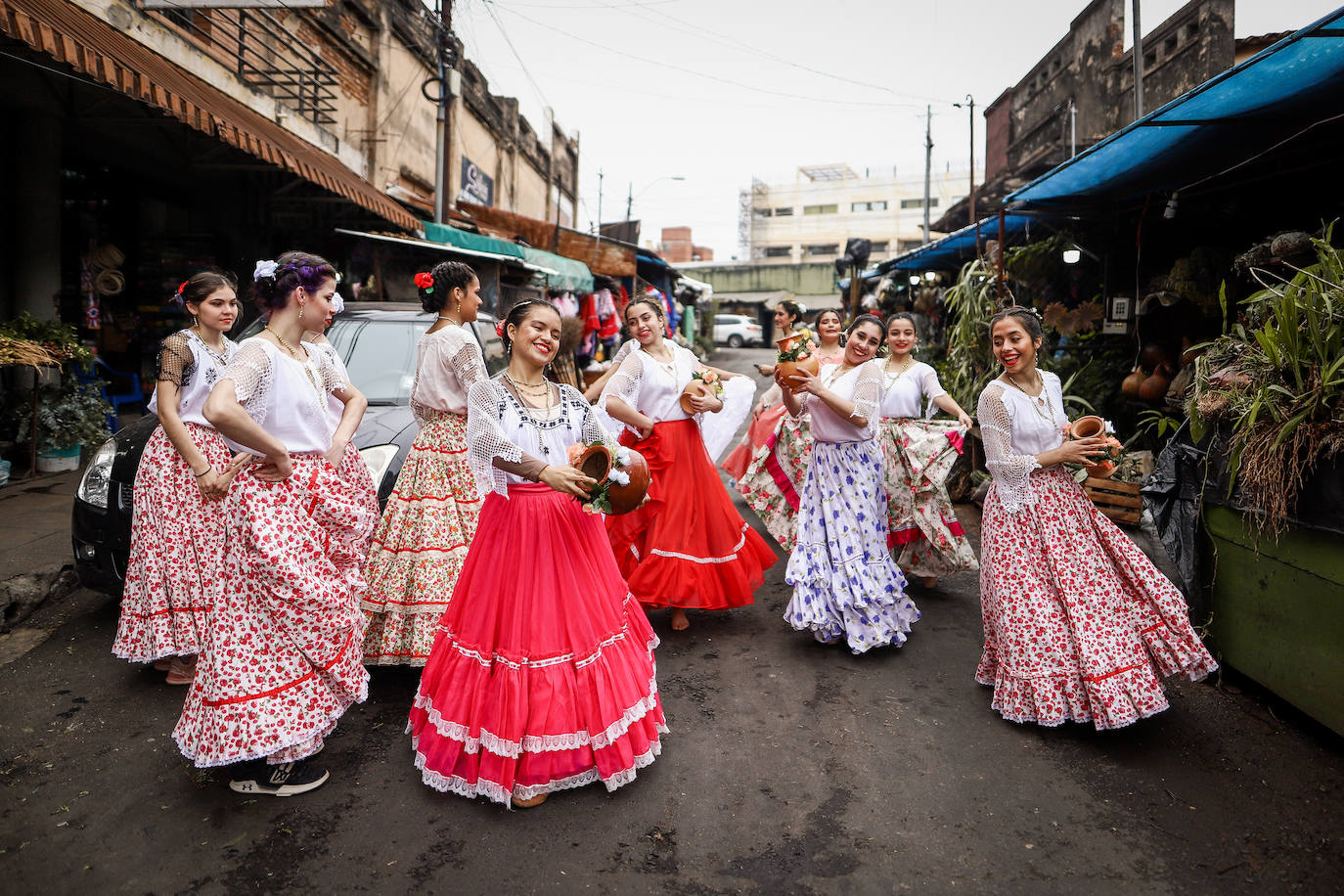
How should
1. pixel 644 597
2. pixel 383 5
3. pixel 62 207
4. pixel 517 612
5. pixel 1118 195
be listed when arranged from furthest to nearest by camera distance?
pixel 383 5 < pixel 62 207 < pixel 1118 195 < pixel 644 597 < pixel 517 612

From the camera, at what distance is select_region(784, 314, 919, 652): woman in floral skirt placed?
15.0 ft

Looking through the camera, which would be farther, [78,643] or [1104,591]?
[78,643]

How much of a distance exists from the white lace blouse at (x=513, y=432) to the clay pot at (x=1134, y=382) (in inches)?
212

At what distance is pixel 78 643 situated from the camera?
457 centimetres

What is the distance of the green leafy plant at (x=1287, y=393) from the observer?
331cm

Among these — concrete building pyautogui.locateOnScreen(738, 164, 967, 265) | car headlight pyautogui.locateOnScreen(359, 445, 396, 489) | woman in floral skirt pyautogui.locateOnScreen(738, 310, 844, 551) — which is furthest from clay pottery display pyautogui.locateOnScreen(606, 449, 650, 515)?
concrete building pyautogui.locateOnScreen(738, 164, 967, 265)

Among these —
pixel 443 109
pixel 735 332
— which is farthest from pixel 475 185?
pixel 735 332

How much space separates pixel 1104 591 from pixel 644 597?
7.95ft

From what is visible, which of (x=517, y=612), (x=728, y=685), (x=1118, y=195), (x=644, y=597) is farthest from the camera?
(x=1118, y=195)

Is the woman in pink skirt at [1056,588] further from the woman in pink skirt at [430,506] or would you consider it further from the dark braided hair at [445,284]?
the dark braided hair at [445,284]

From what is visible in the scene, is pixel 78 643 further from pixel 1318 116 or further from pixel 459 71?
pixel 459 71

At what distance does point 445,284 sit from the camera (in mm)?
4234

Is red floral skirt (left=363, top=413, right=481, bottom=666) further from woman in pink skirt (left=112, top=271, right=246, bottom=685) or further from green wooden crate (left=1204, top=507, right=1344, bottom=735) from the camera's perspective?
green wooden crate (left=1204, top=507, right=1344, bottom=735)

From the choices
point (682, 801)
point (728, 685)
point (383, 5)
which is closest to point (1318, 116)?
point (728, 685)
